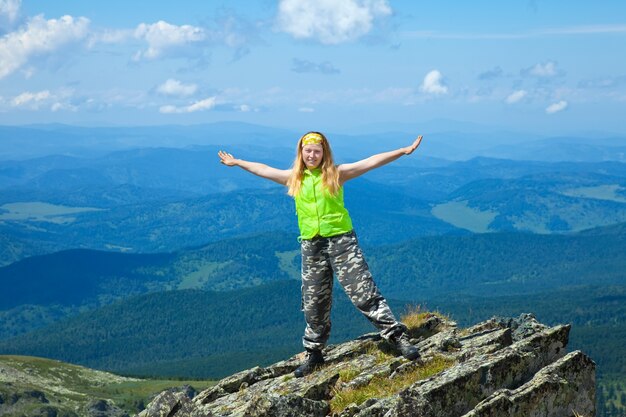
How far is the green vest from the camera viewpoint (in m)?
19.0

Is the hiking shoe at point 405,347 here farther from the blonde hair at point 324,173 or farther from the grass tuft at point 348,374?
the blonde hair at point 324,173

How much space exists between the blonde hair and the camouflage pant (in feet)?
4.39

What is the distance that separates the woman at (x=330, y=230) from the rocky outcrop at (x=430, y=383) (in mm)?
1223

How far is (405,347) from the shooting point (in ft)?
62.2

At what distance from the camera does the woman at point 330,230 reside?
1892cm

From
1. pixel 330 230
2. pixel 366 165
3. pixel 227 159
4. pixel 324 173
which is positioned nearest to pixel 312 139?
pixel 324 173

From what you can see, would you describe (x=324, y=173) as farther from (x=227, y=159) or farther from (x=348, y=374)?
(x=348, y=374)

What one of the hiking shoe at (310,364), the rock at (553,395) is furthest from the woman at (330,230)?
the rock at (553,395)

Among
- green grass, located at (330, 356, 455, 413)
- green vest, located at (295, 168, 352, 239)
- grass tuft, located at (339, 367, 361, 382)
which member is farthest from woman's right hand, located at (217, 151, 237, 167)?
green grass, located at (330, 356, 455, 413)

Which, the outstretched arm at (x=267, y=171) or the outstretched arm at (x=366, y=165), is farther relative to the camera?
the outstretched arm at (x=267, y=171)

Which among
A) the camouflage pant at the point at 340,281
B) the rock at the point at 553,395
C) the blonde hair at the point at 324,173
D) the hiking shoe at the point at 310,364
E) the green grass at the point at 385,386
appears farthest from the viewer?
the hiking shoe at the point at 310,364

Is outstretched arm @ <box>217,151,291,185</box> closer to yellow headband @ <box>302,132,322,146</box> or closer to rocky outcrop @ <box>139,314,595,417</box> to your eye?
yellow headband @ <box>302,132,322,146</box>

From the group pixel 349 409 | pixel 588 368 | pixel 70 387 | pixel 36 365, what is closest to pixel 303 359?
pixel 349 409

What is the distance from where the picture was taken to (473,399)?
1609 cm
